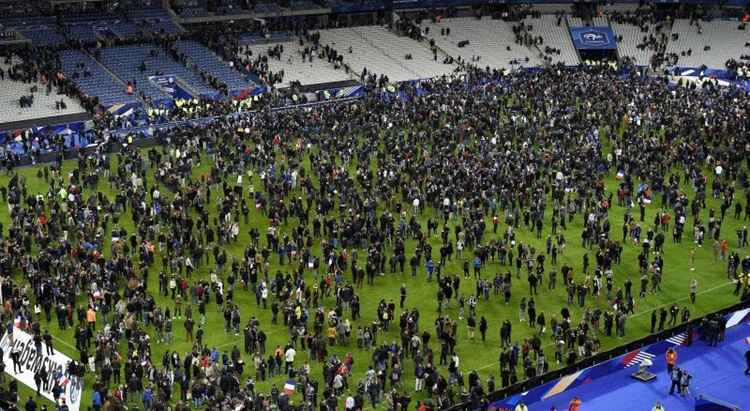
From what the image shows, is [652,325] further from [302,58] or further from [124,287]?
[302,58]

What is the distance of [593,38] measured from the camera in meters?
91.9

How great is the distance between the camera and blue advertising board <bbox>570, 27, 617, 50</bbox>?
90938 mm

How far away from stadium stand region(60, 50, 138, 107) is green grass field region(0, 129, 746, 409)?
16803 mm

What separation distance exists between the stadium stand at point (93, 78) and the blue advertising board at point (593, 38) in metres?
42.2

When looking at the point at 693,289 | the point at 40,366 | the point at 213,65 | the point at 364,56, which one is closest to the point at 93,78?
the point at 213,65

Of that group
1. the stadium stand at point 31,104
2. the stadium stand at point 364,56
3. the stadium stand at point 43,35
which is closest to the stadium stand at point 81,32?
the stadium stand at point 43,35

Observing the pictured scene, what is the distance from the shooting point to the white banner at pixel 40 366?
30.2 meters

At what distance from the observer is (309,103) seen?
69.4 meters

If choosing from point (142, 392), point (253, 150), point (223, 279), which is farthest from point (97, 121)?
point (142, 392)

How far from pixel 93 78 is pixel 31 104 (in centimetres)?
589

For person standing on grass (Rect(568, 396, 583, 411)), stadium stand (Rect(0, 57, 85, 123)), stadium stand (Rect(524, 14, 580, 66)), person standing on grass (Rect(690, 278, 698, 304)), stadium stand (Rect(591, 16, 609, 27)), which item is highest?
person standing on grass (Rect(568, 396, 583, 411))

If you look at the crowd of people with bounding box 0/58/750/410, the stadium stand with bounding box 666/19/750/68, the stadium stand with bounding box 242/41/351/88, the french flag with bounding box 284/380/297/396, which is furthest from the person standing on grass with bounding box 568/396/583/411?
the stadium stand with bounding box 666/19/750/68

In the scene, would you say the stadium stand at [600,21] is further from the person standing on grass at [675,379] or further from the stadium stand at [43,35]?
→ the person standing on grass at [675,379]

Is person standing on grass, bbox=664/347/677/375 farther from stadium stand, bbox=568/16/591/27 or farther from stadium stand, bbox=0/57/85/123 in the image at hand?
stadium stand, bbox=568/16/591/27
